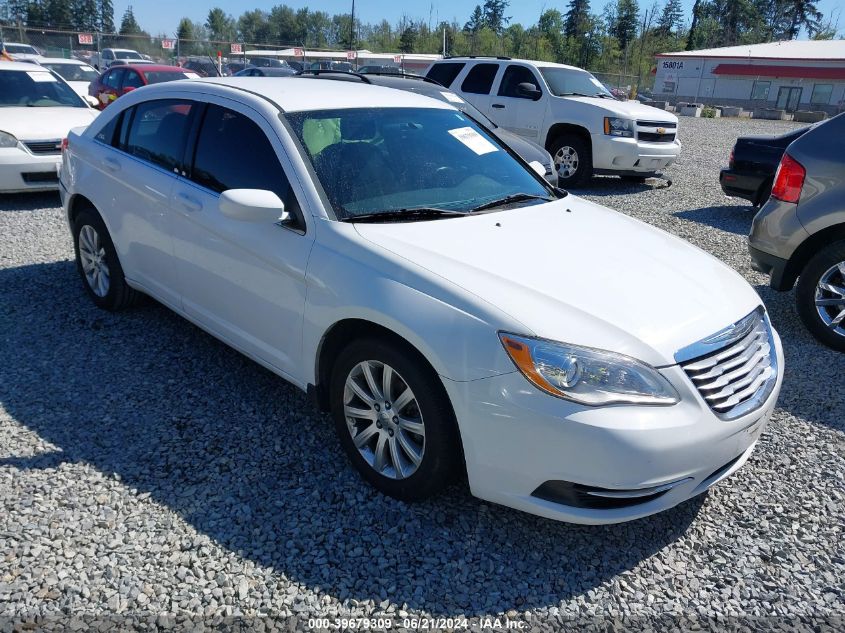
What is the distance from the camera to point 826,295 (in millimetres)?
4840

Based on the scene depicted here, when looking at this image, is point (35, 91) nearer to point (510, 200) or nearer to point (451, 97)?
point (451, 97)

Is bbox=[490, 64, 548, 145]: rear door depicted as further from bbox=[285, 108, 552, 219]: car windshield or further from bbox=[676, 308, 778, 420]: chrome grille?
bbox=[676, 308, 778, 420]: chrome grille

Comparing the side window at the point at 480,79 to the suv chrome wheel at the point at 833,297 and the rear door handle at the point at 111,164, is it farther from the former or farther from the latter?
the rear door handle at the point at 111,164

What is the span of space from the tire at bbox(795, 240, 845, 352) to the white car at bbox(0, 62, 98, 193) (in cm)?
796

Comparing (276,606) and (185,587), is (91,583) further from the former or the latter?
(276,606)

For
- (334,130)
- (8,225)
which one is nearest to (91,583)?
(334,130)

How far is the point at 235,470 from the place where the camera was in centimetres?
317

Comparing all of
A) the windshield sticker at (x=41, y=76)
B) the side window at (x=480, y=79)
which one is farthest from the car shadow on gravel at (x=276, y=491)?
the side window at (x=480, y=79)

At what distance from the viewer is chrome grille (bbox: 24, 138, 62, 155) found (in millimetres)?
7918

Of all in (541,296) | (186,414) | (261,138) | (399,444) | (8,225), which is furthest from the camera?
(8,225)

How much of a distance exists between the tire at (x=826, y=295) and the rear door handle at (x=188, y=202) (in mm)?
A: 4240

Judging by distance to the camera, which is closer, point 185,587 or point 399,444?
point 185,587

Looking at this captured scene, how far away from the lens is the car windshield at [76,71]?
17797mm

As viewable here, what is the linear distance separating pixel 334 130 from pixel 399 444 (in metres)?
1.65
